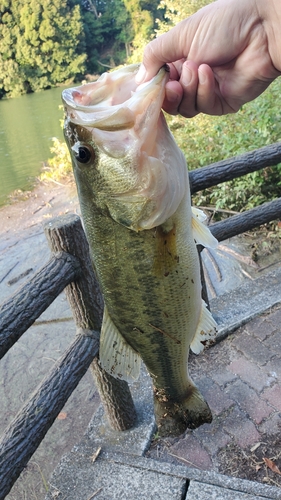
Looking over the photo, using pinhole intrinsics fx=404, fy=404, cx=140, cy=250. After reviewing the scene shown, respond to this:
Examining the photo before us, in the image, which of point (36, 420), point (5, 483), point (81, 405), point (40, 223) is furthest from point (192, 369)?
point (40, 223)

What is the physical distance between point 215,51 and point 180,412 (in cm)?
140

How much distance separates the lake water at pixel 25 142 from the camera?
10703mm

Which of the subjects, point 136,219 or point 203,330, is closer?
point 136,219

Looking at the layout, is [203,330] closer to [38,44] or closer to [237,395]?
[237,395]

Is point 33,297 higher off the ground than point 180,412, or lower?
higher

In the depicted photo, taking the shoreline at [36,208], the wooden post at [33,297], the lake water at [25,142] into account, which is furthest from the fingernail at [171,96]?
the lake water at [25,142]

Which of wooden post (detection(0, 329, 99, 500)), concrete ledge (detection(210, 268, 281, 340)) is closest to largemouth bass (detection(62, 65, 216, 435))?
wooden post (detection(0, 329, 99, 500))

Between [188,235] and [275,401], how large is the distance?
5.54 ft

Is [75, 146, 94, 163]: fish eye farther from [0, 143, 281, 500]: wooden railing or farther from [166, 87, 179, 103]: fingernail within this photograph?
[0, 143, 281, 500]: wooden railing

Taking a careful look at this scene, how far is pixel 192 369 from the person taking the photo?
288 centimetres

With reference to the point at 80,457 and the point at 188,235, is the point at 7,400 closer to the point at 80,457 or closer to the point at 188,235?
the point at 80,457

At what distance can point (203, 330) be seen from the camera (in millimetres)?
1596

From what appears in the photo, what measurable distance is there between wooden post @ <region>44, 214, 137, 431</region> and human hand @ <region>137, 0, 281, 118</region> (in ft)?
2.64

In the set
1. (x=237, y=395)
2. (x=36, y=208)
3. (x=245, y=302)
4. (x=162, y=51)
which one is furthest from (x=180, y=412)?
(x=36, y=208)
